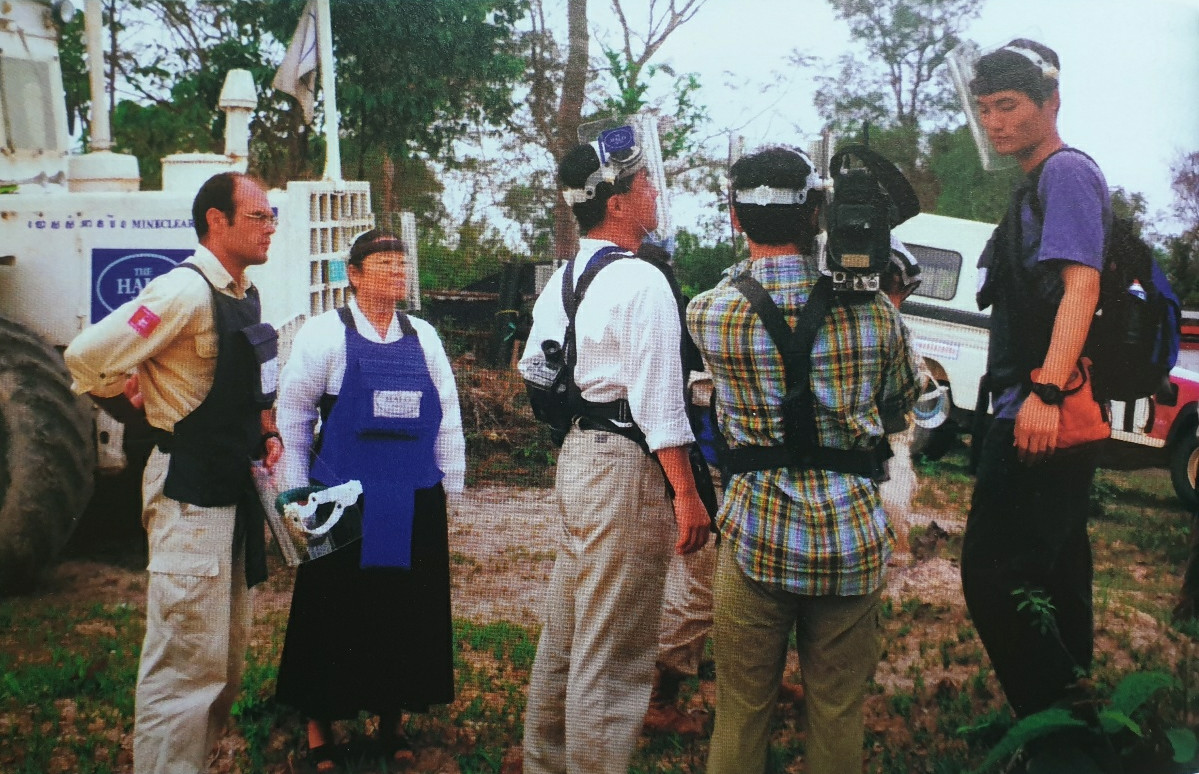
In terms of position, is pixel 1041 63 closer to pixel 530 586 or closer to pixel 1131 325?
pixel 1131 325

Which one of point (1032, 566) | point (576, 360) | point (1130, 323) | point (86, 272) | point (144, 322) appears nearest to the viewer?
point (144, 322)

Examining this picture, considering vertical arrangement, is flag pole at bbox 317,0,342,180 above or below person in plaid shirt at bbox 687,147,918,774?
above

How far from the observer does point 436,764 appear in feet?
10.9

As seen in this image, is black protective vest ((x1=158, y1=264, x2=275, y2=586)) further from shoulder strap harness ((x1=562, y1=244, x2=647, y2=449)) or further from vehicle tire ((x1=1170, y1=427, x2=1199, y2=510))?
vehicle tire ((x1=1170, y1=427, x2=1199, y2=510))

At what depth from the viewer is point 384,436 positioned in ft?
10.6

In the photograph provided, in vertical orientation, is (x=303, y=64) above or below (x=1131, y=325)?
above

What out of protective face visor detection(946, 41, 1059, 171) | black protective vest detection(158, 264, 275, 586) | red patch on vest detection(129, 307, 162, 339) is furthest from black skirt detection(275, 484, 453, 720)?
protective face visor detection(946, 41, 1059, 171)

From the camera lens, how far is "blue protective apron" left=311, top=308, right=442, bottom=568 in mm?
3201

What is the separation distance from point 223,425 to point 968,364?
244 cm

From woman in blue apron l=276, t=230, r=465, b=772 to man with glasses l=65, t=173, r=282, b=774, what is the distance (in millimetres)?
178

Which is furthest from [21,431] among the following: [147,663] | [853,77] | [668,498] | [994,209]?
[994,209]

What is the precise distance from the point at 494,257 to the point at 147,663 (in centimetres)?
170

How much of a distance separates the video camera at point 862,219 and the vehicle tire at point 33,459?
106 inches

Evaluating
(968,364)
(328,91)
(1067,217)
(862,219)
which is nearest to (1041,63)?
(1067,217)
